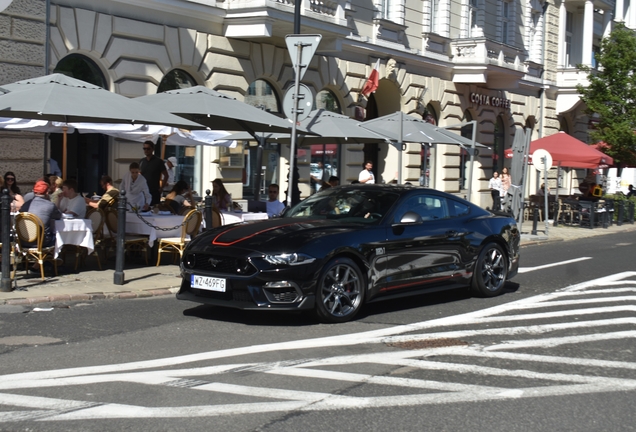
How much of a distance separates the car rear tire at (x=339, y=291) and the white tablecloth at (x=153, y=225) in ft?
16.0

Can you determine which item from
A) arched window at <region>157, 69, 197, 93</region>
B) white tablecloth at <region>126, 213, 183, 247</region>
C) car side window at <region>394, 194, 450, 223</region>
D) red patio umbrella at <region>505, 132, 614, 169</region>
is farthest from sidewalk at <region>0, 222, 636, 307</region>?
red patio umbrella at <region>505, 132, 614, 169</region>

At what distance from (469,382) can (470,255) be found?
172 inches

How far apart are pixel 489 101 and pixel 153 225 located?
23.1m

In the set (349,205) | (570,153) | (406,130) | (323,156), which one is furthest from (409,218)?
(570,153)

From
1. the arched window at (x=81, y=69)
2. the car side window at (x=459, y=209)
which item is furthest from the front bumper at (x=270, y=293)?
the arched window at (x=81, y=69)

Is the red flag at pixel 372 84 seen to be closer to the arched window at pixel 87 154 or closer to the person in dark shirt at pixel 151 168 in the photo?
the arched window at pixel 87 154

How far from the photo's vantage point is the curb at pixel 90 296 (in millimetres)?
10078

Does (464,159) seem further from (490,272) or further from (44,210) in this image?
(44,210)

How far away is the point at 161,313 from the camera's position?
969 centimetres

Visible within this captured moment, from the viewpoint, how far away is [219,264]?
893cm

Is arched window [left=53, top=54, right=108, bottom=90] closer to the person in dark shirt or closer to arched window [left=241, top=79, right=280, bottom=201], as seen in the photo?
the person in dark shirt

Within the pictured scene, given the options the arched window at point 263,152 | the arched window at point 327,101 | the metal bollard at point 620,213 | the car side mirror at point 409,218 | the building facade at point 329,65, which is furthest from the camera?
the metal bollard at point 620,213

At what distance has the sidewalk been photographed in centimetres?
1035

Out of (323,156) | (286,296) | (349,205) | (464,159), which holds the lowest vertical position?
(286,296)
